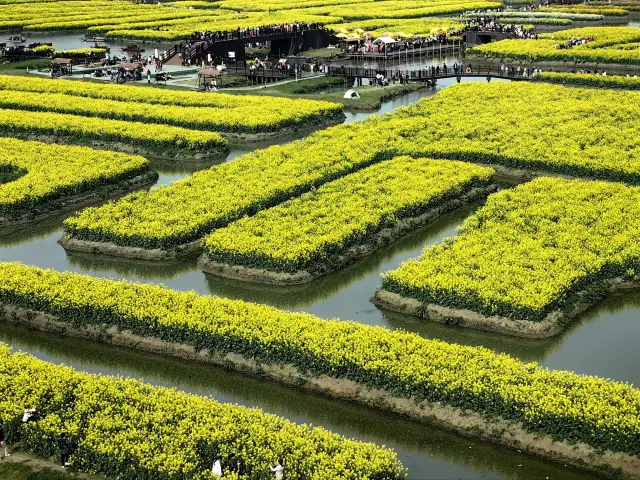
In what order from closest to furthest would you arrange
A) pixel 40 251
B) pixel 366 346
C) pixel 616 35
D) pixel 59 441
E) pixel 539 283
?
pixel 59 441 < pixel 366 346 < pixel 539 283 < pixel 40 251 < pixel 616 35

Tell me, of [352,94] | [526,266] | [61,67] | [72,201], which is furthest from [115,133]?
[526,266]

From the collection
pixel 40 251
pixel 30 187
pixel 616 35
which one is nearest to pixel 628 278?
pixel 40 251

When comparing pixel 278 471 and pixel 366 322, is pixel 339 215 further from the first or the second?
pixel 278 471

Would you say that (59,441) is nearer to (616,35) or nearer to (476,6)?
(616,35)

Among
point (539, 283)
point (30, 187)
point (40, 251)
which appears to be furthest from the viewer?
point (30, 187)

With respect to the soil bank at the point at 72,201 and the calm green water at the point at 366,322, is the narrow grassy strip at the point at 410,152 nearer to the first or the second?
the calm green water at the point at 366,322

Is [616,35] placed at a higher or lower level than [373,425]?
higher

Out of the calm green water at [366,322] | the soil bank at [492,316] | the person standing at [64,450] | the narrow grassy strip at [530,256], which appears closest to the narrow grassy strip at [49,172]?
the calm green water at [366,322]

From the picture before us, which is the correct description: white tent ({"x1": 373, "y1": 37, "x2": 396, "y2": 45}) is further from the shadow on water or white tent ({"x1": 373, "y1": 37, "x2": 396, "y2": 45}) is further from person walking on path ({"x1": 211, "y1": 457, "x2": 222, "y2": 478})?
person walking on path ({"x1": 211, "y1": 457, "x2": 222, "y2": 478})
